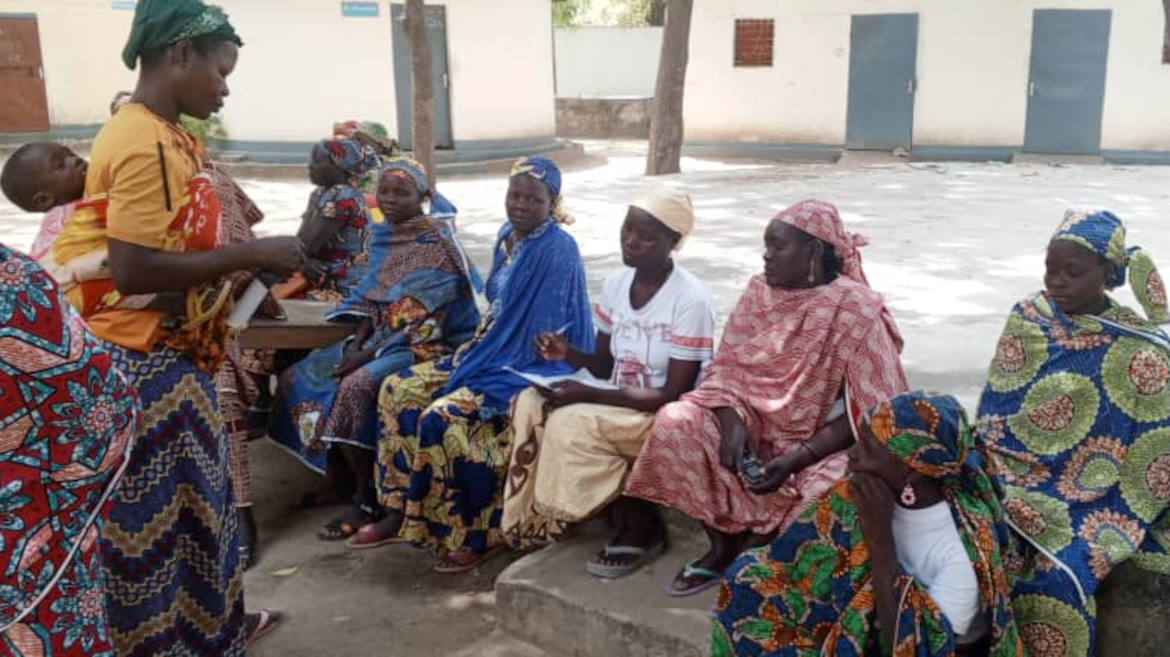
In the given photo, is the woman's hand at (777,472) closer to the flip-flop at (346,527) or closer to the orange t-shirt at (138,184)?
the orange t-shirt at (138,184)

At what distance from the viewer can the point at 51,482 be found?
1688 mm

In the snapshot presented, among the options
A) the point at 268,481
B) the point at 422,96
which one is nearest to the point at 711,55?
the point at 422,96

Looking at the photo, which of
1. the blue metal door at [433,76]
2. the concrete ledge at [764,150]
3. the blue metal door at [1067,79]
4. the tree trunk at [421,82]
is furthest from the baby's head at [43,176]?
the blue metal door at [1067,79]

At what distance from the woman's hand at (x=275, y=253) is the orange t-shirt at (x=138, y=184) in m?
0.20

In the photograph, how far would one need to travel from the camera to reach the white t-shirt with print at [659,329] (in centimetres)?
345

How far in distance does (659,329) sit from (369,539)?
154cm

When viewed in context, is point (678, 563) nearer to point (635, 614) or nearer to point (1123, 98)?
point (635, 614)

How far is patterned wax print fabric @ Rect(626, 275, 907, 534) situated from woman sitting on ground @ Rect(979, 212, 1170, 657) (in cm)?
35

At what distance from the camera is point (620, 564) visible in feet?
11.2

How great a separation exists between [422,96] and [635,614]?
25.1ft

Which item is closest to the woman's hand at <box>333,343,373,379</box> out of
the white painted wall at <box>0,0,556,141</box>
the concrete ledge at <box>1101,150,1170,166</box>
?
the white painted wall at <box>0,0,556,141</box>

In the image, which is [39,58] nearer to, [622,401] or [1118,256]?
[622,401]

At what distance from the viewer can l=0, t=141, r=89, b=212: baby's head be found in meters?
2.99

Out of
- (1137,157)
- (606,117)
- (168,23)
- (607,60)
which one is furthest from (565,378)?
(607,60)
